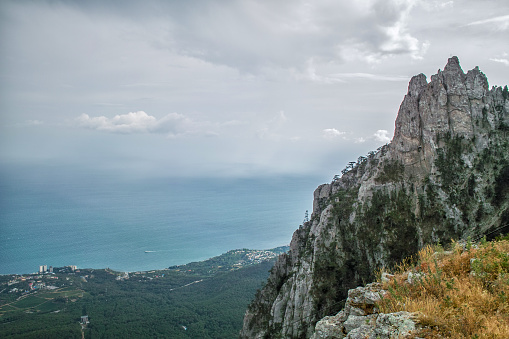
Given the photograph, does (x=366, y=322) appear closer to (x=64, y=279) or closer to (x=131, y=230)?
(x=64, y=279)

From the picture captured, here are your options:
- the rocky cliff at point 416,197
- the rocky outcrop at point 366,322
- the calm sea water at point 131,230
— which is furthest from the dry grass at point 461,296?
the calm sea water at point 131,230

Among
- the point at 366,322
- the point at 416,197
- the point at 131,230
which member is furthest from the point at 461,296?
the point at 131,230

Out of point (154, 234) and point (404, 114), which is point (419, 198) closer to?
point (404, 114)

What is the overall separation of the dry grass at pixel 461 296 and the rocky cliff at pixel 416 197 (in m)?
15.7

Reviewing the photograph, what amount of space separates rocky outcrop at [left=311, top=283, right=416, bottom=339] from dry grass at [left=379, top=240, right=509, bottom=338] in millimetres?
227

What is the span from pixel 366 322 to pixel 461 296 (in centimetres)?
154

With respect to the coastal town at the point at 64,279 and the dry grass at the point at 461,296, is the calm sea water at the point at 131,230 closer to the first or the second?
the coastal town at the point at 64,279

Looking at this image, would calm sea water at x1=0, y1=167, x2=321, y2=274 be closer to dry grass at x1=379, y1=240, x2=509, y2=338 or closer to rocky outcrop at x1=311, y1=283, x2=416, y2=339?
rocky outcrop at x1=311, y1=283, x2=416, y2=339

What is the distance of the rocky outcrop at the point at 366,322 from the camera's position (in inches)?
172

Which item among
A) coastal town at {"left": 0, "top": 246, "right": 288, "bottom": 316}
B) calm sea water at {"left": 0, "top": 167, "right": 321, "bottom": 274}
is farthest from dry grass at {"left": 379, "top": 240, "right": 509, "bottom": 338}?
calm sea water at {"left": 0, "top": 167, "right": 321, "bottom": 274}

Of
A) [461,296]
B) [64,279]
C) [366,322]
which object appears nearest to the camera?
[461,296]

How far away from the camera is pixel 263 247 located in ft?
369

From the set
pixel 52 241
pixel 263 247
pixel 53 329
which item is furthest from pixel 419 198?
pixel 52 241

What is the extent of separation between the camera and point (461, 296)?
4.80 m
